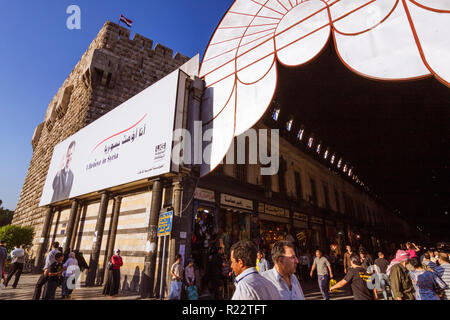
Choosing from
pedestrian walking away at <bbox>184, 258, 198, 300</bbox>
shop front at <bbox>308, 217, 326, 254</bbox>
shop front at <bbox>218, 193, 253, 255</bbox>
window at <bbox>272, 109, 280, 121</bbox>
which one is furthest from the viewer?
shop front at <bbox>308, 217, 326, 254</bbox>

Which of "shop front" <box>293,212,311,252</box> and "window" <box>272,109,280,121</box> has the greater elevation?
"window" <box>272,109,280,121</box>

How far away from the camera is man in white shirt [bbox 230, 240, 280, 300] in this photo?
1958mm

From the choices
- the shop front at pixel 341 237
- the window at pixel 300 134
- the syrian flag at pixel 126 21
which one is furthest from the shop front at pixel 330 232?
the syrian flag at pixel 126 21

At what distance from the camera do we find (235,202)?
1141 cm

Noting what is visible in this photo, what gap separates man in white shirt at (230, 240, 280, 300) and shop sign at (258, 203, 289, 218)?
34.7ft

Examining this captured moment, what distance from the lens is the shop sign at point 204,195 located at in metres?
9.70

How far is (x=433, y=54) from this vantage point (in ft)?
13.3

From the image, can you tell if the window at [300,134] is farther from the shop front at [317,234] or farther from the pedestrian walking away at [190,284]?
the pedestrian walking away at [190,284]

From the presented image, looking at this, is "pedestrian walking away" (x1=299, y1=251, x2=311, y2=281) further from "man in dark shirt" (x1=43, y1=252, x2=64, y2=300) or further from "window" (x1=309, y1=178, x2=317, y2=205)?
"man in dark shirt" (x1=43, y1=252, x2=64, y2=300)

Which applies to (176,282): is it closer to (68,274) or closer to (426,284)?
(68,274)

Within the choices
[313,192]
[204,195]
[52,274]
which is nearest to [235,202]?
[204,195]

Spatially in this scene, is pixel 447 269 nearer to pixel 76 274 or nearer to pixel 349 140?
pixel 76 274

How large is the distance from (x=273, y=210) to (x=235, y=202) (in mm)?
3389

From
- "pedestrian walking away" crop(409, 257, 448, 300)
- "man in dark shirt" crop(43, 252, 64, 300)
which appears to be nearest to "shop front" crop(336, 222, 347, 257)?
"pedestrian walking away" crop(409, 257, 448, 300)
